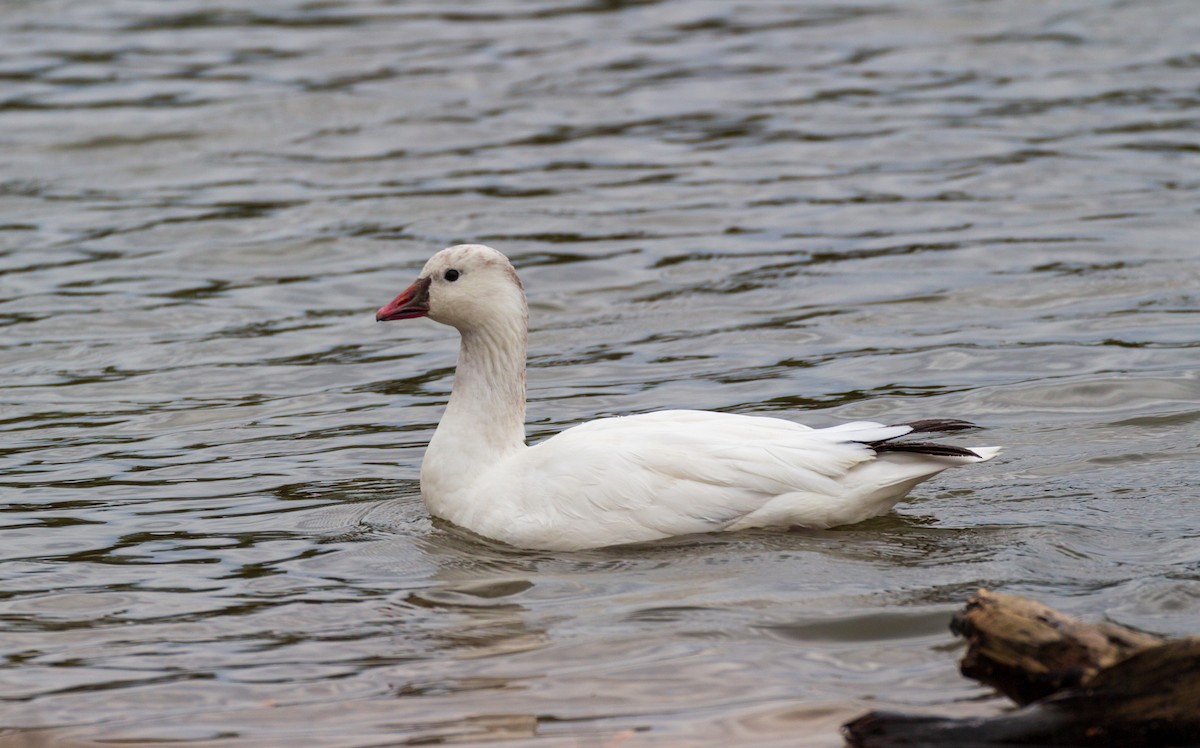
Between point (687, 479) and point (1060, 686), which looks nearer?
point (1060, 686)

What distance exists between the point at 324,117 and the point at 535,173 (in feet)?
10.4

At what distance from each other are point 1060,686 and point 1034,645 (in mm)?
140

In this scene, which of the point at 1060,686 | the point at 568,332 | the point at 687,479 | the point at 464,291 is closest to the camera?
the point at 1060,686

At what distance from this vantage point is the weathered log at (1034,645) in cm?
502

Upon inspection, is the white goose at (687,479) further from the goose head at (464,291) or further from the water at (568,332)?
the goose head at (464,291)

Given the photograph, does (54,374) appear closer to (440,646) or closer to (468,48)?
(440,646)

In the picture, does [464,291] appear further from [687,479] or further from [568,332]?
→ [568,332]

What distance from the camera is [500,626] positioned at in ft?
21.8

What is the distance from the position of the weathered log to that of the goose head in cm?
337

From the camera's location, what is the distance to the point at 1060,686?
504 cm

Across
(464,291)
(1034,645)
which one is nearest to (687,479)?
(464,291)

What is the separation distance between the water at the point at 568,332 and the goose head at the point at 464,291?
1005mm

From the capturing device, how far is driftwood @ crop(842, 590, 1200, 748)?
4.78m

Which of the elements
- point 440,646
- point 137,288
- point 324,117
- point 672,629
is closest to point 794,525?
point 672,629
